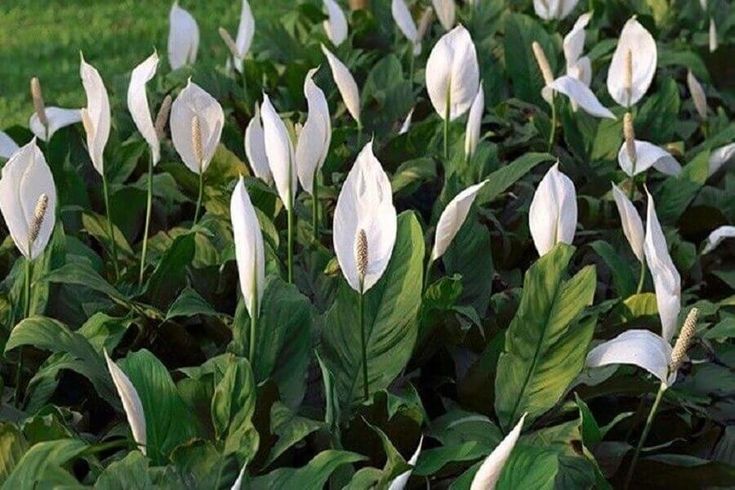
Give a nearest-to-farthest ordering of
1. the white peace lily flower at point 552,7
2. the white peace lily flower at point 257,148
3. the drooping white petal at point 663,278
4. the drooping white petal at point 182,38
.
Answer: the drooping white petal at point 663,278 → the white peace lily flower at point 257,148 → the drooping white petal at point 182,38 → the white peace lily flower at point 552,7

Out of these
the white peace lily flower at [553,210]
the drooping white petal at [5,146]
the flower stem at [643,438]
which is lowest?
the flower stem at [643,438]

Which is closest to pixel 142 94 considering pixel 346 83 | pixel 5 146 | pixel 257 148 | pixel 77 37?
pixel 257 148

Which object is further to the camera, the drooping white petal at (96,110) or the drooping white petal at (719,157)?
the drooping white petal at (719,157)

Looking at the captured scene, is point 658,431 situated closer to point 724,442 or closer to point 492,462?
point 724,442

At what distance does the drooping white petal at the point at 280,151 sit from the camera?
1852 mm

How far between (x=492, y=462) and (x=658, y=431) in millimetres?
673

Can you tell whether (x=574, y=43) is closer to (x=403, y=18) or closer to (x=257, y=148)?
(x=403, y=18)

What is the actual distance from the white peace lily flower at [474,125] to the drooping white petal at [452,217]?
499 millimetres

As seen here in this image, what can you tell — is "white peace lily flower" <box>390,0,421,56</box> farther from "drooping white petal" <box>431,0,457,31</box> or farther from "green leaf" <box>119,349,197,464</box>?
"green leaf" <box>119,349,197,464</box>

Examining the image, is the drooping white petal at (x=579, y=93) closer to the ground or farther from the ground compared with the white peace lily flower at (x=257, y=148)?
closer to the ground

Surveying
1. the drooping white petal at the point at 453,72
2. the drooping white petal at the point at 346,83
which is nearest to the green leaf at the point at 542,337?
the drooping white petal at the point at 453,72

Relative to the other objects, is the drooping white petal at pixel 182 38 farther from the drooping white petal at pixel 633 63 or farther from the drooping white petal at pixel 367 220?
the drooping white petal at pixel 367 220

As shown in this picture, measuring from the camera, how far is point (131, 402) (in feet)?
4.91

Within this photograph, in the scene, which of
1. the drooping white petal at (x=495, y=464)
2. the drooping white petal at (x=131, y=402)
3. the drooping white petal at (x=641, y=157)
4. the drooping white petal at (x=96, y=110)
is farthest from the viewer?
the drooping white petal at (x=641, y=157)
